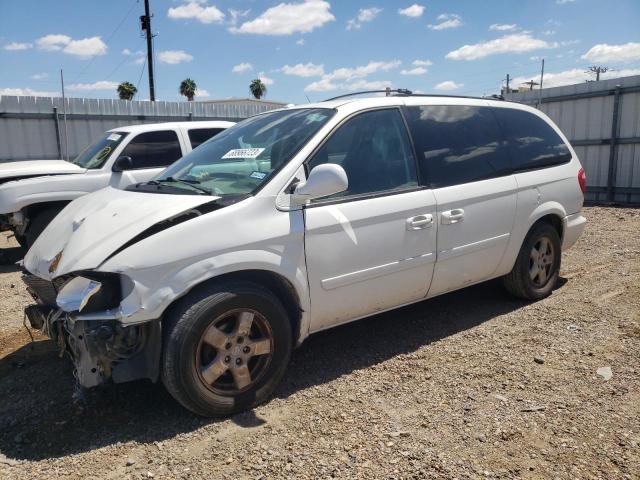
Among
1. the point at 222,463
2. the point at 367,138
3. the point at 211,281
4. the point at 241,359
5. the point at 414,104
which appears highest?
the point at 414,104

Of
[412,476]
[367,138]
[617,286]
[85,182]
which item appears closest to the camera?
[412,476]

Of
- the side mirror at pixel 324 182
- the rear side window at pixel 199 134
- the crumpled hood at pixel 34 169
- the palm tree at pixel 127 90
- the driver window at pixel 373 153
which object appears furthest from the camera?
the palm tree at pixel 127 90

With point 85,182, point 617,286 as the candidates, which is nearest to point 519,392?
point 617,286

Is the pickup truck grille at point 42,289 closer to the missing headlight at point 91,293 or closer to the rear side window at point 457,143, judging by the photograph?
the missing headlight at point 91,293

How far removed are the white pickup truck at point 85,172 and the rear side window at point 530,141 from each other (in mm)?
4346

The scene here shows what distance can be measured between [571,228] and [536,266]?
1.91 feet

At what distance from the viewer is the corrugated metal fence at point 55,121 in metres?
12.4

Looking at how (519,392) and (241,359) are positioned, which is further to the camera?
(519,392)

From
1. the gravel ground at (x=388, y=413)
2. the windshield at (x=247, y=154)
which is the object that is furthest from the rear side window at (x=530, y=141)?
the windshield at (x=247, y=154)

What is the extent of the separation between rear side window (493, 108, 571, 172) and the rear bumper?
562 millimetres

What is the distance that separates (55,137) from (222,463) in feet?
40.4

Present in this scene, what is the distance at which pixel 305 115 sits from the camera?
3.88 meters

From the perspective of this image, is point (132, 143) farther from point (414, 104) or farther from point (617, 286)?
point (617, 286)

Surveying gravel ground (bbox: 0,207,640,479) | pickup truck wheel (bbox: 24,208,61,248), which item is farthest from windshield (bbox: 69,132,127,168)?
gravel ground (bbox: 0,207,640,479)
